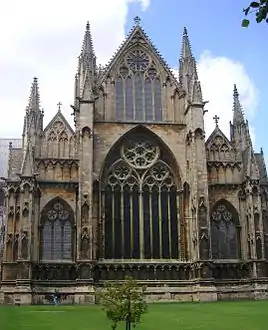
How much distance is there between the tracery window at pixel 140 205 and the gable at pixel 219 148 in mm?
3992

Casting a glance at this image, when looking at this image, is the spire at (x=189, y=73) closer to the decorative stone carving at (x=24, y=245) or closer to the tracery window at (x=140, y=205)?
the tracery window at (x=140, y=205)

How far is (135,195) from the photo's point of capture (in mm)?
41031

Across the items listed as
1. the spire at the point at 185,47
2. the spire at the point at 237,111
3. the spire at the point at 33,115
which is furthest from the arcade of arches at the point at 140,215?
the spire at the point at 185,47

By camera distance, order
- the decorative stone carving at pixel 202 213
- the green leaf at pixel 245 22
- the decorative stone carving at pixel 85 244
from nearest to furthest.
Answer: the green leaf at pixel 245 22 < the decorative stone carving at pixel 85 244 < the decorative stone carving at pixel 202 213

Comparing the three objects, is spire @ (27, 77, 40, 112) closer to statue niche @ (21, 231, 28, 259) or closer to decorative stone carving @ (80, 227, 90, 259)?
statue niche @ (21, 231, 28, 259)

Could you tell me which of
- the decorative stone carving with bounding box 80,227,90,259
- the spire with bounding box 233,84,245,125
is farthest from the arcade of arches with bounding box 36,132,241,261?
the spire with bounding box 233,84,245,125

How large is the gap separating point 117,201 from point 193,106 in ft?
32.0

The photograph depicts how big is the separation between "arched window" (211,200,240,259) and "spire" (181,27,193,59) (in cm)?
1324


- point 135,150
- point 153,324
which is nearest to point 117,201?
point 135,150

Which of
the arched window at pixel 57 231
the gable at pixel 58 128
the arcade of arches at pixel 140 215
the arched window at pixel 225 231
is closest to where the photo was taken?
the arched window at pixel 57 231

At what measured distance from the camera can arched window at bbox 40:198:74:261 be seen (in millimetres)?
38906

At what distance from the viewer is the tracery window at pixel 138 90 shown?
43344mm

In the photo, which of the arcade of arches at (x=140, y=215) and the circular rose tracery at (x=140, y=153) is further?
the circular rose tracery at (x=140, y=153)

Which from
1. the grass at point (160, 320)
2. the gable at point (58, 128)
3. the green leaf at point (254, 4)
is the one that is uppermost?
the gable at point (58, 128)
